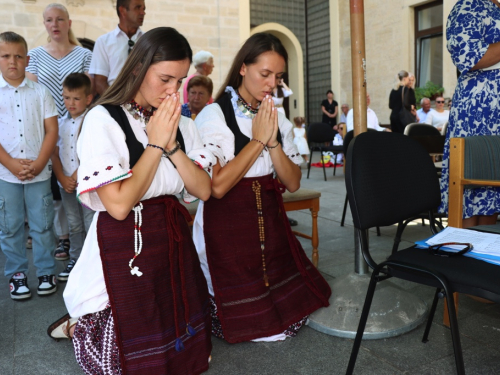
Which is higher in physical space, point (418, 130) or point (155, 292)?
point (418, 130)

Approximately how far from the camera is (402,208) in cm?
177

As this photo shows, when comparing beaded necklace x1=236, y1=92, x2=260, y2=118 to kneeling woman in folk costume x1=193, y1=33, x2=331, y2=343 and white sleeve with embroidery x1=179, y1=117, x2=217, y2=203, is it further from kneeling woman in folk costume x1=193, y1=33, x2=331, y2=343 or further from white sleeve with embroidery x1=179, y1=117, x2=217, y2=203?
white sleeve with embroidery x1=179, y1=117, x2=217, y2=203

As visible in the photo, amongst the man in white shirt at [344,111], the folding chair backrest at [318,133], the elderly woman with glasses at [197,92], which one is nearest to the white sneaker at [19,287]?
the elderly woman with glasses at [197,92]

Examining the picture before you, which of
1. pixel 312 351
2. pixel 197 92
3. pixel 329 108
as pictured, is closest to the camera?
pixel 312 351

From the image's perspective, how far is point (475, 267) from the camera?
1.46m

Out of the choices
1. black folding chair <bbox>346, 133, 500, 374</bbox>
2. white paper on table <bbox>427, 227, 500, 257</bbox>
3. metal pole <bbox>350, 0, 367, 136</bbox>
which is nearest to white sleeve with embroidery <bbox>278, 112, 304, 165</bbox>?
metal pole <bbox>350, 0, 367, 136</bbox>

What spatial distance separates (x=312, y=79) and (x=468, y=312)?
12.4 meters

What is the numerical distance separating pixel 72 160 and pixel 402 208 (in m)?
2.31

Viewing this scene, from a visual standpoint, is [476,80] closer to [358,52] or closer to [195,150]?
[358,52]

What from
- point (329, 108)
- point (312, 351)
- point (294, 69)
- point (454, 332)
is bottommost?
point (312, 351)

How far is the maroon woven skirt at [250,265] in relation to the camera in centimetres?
212

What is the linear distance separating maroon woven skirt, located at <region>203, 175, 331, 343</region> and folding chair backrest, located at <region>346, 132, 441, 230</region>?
643mm

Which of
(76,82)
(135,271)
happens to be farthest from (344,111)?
(135,271)

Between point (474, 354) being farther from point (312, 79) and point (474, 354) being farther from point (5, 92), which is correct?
point (312, 79)
